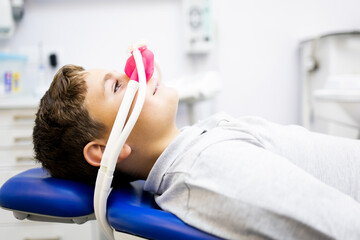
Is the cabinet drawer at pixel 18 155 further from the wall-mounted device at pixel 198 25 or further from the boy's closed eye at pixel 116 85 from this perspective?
the wall-mounted device at pixel 198 25

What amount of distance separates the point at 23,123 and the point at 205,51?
1.21 m

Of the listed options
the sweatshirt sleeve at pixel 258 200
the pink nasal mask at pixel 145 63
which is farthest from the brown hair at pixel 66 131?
the sweatshirt sleeve at pixel 258 200

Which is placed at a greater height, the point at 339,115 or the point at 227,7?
the point at 227,7

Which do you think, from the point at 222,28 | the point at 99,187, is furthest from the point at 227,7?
the point at 99,187

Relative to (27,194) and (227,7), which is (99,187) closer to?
(27,194)

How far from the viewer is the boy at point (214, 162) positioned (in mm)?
544

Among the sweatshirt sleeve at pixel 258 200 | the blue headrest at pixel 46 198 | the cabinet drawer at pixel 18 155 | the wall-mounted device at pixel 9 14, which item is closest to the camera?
the sweatshirt sleeve at pixel 258 200

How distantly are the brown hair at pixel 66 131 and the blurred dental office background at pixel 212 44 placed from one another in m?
1.08

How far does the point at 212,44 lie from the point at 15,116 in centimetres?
121

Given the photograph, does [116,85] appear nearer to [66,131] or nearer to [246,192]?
[66,131]

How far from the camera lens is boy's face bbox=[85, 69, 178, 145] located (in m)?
0.74

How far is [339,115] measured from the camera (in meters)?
1.41

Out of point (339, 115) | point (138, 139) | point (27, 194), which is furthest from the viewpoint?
point (339, 115)

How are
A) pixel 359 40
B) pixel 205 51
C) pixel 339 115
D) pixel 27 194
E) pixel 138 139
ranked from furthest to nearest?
pixel 205 51 → pixel 359 40 → pixel 339 115 → pixel 138 139 → pixel 27 194
